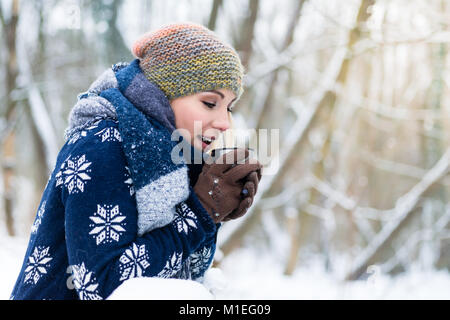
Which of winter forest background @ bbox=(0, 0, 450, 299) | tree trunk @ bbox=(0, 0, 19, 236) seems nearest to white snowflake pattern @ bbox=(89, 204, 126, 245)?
winter forest background @ bbox=(0, 0, 450, 299)

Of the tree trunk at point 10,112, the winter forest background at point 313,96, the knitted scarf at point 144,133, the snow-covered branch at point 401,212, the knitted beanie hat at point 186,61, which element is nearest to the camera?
the knitted scarf at point 144,133

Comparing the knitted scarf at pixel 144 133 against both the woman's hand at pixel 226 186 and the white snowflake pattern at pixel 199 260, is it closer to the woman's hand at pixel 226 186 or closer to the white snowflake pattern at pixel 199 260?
the woman's hand at pixel 226 186

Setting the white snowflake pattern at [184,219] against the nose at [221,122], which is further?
the nose at [221,122]

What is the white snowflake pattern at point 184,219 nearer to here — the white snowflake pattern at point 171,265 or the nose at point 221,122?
the white snowflake pattern at point 171,265

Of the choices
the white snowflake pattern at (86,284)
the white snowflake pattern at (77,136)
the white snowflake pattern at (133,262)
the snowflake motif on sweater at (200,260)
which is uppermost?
the white snowflake pattern at (77,136)

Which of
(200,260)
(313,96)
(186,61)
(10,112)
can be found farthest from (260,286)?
(186,61)

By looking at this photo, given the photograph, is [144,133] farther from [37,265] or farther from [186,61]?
[37,265]

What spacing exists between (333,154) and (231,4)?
2.78 metres

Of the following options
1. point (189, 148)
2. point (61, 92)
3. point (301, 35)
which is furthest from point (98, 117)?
point (61, 92)

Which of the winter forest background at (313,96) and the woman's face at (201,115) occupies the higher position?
the woman's face at (201,115)

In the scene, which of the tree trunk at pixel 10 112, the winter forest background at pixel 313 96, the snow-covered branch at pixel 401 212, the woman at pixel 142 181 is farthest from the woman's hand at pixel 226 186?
the tree trunk at pixel 10 112

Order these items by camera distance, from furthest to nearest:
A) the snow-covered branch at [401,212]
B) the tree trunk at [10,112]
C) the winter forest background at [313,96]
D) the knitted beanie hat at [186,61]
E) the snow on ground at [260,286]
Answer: the tree trunk at [10,112] < the snow-covered branch at [401,212] < the winter forest background at [313,96] < the knitted beanie hat at [186,61] < the snow on ground at [260,286]

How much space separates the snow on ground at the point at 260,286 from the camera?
785 mm

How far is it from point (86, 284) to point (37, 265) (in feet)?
0.60
